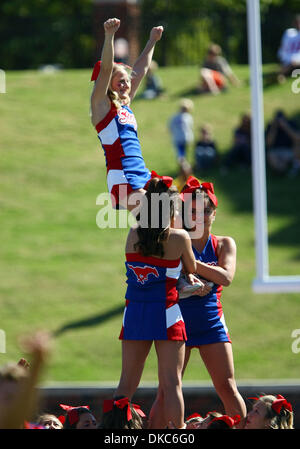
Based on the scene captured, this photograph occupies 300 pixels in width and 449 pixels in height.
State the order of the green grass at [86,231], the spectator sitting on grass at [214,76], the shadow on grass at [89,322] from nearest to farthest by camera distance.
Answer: the green grass at [86,231] < the shadow on grass at [89,322] < the spectator sitting on grass at [214,76]

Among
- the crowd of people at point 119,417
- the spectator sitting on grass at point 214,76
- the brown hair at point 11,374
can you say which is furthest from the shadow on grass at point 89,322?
the spectator sitting on grass at point 214,76

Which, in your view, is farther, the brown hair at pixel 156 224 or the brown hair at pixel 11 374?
the brown hair at pixel 156 224

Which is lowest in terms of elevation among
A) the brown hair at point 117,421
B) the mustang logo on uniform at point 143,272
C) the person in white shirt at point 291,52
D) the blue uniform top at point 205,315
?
the brown hair at point 117,421

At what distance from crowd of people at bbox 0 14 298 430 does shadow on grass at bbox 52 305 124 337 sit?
19.4 ft

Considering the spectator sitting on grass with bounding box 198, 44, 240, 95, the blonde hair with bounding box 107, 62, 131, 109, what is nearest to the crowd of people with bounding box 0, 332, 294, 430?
the blonde hair with bounding box 107, 62, 131, 109

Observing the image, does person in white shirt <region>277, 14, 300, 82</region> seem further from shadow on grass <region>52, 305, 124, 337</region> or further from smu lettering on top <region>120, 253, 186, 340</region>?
smu lettering on top <region>120, 253, 186, 340</region>

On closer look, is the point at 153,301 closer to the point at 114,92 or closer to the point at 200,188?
→ the point at 200,188

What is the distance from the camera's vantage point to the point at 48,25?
90.7ft

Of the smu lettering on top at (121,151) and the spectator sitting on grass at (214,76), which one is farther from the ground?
the spectator sitting on grass at (214,76)

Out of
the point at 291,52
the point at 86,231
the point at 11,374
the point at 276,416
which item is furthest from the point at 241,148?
the point at 11,374

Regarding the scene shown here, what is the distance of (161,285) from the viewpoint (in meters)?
4.57

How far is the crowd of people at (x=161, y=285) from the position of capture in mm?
4496

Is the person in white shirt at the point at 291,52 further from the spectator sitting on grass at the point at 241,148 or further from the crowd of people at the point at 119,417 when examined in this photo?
→ the crowd of people at the point at 119,417

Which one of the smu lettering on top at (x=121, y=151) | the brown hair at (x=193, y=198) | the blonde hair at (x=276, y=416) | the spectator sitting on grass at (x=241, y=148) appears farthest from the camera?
the spectator sitting on grass at (x=241, y=148)
